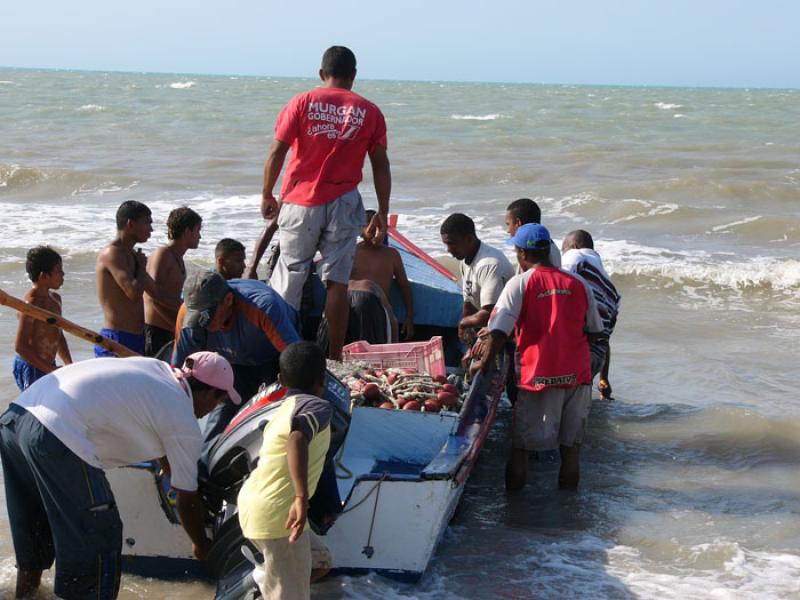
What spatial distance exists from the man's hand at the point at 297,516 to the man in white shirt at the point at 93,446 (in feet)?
1.50

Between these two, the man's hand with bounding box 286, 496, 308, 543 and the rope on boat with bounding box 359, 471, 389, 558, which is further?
the rope on boat with bounding box 359, 471, 389, 558

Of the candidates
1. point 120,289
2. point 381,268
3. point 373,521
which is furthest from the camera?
point 381,268

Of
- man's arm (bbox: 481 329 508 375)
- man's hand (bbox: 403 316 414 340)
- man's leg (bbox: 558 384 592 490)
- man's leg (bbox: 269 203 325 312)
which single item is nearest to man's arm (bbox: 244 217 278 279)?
man's leg (bbox: 269 203 325 312)

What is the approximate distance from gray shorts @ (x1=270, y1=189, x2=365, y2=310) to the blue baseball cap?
4.12 feet

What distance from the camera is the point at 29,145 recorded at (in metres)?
27.8

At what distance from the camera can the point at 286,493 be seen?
3.96 meters

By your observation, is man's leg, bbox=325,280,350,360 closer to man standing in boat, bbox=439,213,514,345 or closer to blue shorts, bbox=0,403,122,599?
man standing in boat, bbox=439,213,514,345

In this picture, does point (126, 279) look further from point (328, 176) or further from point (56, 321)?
point (328, 176)

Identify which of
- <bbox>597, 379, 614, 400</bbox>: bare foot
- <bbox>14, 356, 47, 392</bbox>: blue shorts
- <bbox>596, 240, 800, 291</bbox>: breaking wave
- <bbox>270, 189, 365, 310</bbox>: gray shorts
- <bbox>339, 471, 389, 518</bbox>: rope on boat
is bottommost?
<bbox>597, 379, 614, 400</bbox>: bare foot

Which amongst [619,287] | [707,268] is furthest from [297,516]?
[707,268]

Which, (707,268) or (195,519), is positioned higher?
(707,268)

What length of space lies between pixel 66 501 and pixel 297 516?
0.90 meters

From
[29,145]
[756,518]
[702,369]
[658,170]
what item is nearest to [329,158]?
[756,518]

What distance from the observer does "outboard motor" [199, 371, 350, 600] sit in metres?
4.31
